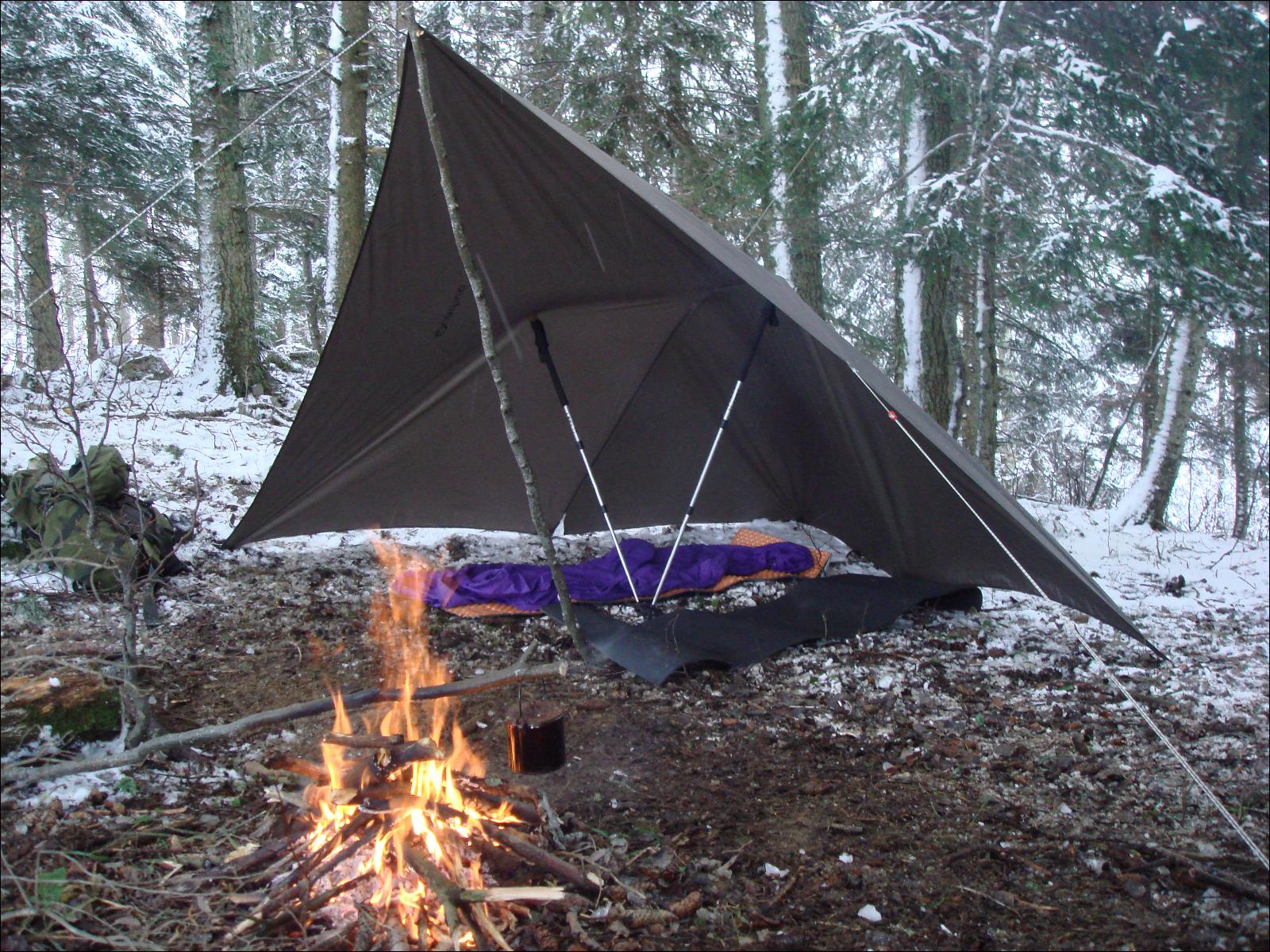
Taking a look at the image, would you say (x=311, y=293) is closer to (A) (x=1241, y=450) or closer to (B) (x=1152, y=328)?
(B) (x=1152, y=328)

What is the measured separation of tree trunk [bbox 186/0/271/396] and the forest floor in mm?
3980

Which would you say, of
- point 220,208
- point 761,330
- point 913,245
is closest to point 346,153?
point 220,208

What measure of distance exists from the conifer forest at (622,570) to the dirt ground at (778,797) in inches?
0.5

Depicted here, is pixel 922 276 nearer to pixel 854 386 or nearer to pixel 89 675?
pixel 854 386

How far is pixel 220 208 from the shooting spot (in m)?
7.15

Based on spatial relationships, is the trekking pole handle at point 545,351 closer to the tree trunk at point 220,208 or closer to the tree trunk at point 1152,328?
the tree trunk at point 1152,328

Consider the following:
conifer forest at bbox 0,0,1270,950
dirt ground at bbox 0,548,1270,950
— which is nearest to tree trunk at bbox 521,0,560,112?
conifer forest at bbox 0,0,1270,950

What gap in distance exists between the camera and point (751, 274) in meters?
2.97

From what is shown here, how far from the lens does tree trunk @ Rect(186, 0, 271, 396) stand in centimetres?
696

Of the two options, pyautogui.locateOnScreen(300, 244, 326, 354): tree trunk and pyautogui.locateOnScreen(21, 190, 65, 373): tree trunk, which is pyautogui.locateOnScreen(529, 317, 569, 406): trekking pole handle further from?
pyautogui.locateOnScreen(300, 244, 326, 354): tree trunk

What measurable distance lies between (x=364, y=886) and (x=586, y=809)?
25.3 inches

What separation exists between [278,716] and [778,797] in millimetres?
1361

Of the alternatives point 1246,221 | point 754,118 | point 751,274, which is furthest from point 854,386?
point 754,118

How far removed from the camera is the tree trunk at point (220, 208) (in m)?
6.96
